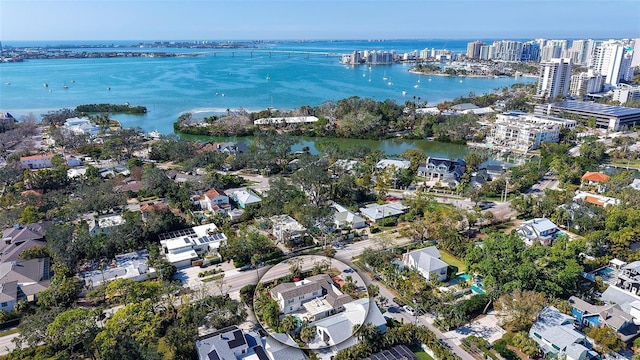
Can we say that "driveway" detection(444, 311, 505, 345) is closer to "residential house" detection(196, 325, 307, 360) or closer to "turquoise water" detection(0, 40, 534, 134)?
"residential house" detection(196, 325, 307, 360)

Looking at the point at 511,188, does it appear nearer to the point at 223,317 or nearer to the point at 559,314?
the point at 559,314

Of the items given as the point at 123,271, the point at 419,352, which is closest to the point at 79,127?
the point at 123,271

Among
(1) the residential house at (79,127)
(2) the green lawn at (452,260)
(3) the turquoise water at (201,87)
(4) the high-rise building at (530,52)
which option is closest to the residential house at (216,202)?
(2) the green lawn at (452,260)

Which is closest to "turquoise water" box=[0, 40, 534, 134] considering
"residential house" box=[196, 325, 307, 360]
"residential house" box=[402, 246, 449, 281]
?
"residential house" box=[402, 246, 449, 281]

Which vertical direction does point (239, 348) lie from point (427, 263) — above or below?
above

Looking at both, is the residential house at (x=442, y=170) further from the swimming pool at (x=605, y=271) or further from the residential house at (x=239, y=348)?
the residential house at (x=239, y=348)

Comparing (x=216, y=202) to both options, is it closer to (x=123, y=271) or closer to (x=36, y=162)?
(x=123, y=271)
